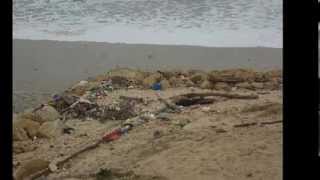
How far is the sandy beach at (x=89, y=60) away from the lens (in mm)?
1892

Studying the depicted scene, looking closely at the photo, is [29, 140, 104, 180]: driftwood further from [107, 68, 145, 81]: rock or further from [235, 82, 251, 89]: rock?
[235, 82, 251, 89]: rock

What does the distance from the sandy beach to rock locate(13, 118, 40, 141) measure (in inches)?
2.3

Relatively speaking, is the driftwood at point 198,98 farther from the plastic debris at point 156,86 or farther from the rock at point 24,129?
the rock at point 24,129

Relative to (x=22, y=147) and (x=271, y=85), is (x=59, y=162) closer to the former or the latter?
(x=22, y=147)

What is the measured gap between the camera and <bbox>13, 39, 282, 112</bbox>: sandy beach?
1.89m

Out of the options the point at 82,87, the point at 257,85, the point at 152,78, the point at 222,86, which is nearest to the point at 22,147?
the point at 82,87

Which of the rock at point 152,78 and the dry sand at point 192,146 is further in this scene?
the rock at point 152,78

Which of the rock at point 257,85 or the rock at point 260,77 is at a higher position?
the rock at point 260,77

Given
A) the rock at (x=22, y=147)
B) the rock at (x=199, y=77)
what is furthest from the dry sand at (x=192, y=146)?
the rock at (x=199, y=77)

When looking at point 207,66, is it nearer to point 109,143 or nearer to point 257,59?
point 257,59

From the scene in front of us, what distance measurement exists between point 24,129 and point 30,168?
6.8 inches

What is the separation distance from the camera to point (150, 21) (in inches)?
75.4

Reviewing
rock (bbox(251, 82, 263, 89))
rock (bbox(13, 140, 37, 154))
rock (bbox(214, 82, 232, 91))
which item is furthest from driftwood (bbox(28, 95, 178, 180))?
rock (bbox(251, 82, 263, 89))
